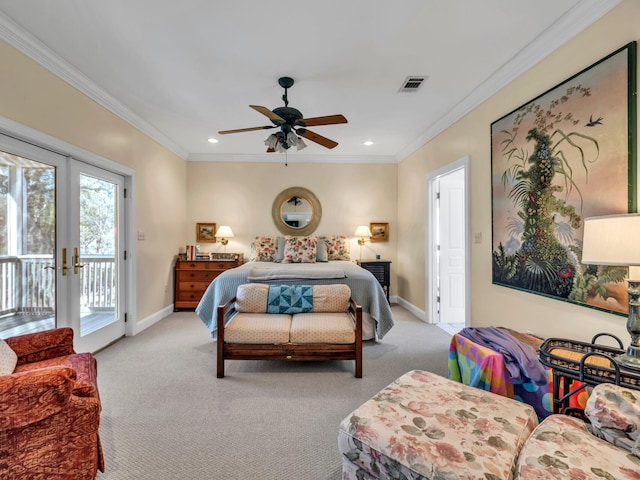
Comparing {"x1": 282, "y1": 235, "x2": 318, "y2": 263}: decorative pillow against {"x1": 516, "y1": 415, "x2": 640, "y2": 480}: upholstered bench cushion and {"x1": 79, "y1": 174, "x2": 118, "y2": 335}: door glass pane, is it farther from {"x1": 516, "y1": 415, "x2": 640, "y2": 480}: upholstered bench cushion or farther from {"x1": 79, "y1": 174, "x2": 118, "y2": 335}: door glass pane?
{"x1": 516, "y1": 415, "x2": 640, "y2": 480}: upholstered bench cushion

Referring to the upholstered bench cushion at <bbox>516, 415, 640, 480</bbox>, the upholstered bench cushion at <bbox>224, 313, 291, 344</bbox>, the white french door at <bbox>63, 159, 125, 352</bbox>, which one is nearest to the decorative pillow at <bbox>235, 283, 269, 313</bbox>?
the upholstered bench cushion at <bbox>224, 313, 291, 344</bbox>

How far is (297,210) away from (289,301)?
8.77ft

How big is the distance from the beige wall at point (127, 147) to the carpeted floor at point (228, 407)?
115 cm

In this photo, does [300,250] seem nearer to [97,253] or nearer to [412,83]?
[97,253]

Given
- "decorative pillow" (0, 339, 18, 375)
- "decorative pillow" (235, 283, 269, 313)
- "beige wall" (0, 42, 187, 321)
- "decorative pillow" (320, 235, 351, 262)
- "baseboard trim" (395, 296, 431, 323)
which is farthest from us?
"decorative pillow" (320, 235, 351, 262)

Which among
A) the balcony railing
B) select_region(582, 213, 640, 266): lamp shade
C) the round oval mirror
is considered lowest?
the balcony railing

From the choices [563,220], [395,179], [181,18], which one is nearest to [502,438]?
[563,220]

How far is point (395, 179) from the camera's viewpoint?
→ 548 cm

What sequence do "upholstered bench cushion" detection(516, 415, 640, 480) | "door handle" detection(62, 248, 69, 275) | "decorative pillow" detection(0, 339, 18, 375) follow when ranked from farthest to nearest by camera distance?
1. "door handle" detection(62, 248, 69, 275)
2. "decorative pillow" detection(0, 339, 18, 375)
3. "upholstered bench cushion" detection(516, 415, 640, 480)

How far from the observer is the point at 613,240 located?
1.36 m

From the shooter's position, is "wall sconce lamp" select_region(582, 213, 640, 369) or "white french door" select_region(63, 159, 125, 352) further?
"white french door" select_region(63, 159, 125, 352)

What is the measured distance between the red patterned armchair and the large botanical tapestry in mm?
2782

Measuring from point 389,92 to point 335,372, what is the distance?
2.77m

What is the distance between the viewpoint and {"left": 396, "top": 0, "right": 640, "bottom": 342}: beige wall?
179 cm
